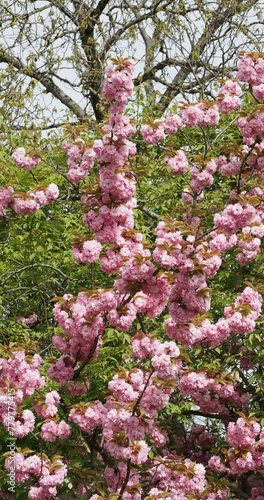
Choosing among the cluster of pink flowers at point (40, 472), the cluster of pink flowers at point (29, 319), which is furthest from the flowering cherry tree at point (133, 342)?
the cluster of pink flowers at point (29, 319)

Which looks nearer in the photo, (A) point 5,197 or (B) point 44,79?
(A) point 5,197

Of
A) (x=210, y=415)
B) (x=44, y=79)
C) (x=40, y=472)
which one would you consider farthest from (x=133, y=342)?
(x=44, y=79)

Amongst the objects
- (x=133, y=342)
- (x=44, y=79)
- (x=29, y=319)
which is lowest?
(x=29, y=319)

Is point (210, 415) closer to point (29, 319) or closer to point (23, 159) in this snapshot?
point (29, 319)

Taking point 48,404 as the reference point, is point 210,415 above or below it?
below

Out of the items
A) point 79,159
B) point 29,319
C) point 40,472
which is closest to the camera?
point 40,472

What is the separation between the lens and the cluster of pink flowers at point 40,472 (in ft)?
16.3

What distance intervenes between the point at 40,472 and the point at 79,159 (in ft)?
6.53

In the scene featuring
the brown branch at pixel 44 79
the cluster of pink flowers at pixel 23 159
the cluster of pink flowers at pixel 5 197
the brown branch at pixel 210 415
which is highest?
the brown branch at pixel 44 79

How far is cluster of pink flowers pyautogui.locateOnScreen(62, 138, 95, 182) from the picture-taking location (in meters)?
5.84

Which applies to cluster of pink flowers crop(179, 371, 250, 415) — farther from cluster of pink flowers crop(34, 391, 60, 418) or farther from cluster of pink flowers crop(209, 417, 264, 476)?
cluster of pink flowers crop(34, 391, 60, 418)

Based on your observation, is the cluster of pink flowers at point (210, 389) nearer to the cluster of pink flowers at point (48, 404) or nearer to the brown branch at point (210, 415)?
the brown branch at point (210, 415)

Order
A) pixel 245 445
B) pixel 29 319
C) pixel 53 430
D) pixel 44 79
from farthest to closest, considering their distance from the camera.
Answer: pixel 44 79 → pixel 29 319 → pixel 245 445 → pixel 53 430

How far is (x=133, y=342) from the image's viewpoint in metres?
4.81
